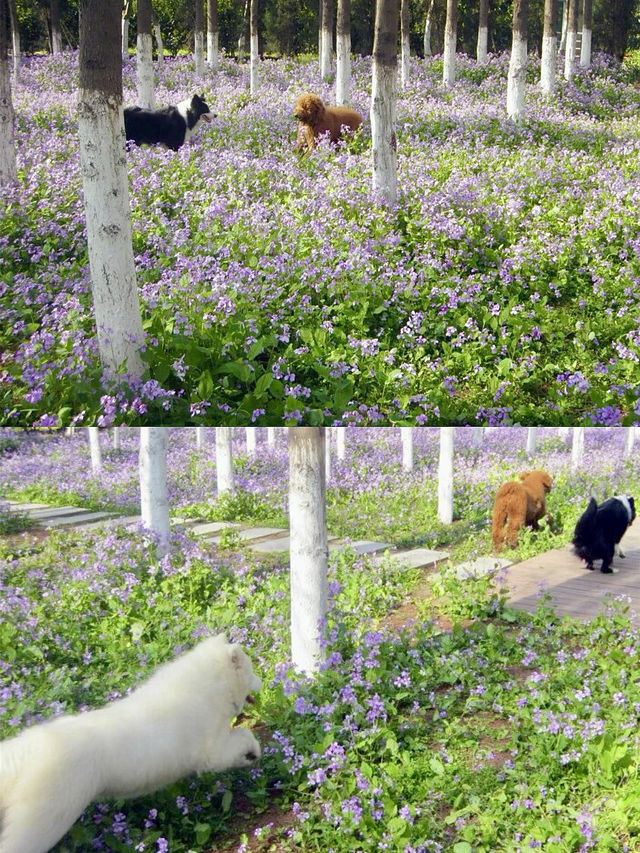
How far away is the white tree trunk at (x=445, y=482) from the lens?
4215mm

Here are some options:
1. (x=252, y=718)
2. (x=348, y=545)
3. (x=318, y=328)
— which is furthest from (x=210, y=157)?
(x=252, y=718)

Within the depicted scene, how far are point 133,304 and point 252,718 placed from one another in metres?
2.42

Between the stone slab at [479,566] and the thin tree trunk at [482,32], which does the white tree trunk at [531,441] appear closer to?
the stone slab at [479,566]

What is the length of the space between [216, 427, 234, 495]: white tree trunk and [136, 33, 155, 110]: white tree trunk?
6.65 metres

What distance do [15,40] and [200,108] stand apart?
6.63 feet

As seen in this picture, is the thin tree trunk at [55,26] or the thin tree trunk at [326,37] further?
the thin tree trunk at [326,37]

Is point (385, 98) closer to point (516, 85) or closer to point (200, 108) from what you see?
point (200, 108)

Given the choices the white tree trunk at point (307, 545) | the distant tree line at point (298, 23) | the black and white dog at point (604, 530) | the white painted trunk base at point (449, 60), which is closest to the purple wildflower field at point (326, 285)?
the distant tree line at point (298, 23)

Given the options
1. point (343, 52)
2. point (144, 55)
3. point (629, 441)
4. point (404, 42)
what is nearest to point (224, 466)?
point (629, 441)

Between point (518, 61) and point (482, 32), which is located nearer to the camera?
point (518, 61)

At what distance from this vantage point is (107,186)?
14.7 ft

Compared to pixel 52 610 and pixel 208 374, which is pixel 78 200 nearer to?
pixel 208 374

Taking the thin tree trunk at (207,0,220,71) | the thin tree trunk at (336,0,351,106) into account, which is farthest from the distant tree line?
the thin tree trunk at (336,0,351,106)

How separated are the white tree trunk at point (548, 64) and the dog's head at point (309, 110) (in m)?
5.13
